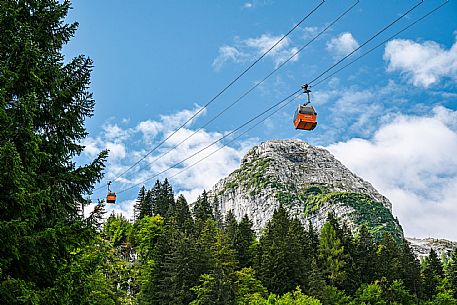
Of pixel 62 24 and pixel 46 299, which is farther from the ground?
pixel 62 24

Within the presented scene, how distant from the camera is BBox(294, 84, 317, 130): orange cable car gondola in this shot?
15.0 meters

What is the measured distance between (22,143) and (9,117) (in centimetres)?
81

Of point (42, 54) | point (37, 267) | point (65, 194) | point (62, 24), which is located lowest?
point (37, 267)

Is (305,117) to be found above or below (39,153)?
above

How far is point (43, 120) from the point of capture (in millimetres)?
12297

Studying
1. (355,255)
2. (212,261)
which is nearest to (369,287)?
(355,255)

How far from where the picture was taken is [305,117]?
1505 centimetres

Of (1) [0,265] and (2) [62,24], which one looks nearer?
(1) [0,265]

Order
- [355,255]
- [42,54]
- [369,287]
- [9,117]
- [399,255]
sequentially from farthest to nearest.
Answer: [399,255] < [355,255] < [369,287] < [42,54] < [9,117]

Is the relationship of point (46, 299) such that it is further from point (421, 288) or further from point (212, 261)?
point (421, 288)

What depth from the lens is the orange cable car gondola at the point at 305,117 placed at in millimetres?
14984

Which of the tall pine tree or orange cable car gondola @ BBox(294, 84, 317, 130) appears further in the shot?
orange cable car gondola @ BBox(294, 84, 317, 130)

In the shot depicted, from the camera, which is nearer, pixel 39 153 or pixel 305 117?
pixel 39 153

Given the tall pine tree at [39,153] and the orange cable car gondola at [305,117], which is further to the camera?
the orange cable car gondola at [305,117]
